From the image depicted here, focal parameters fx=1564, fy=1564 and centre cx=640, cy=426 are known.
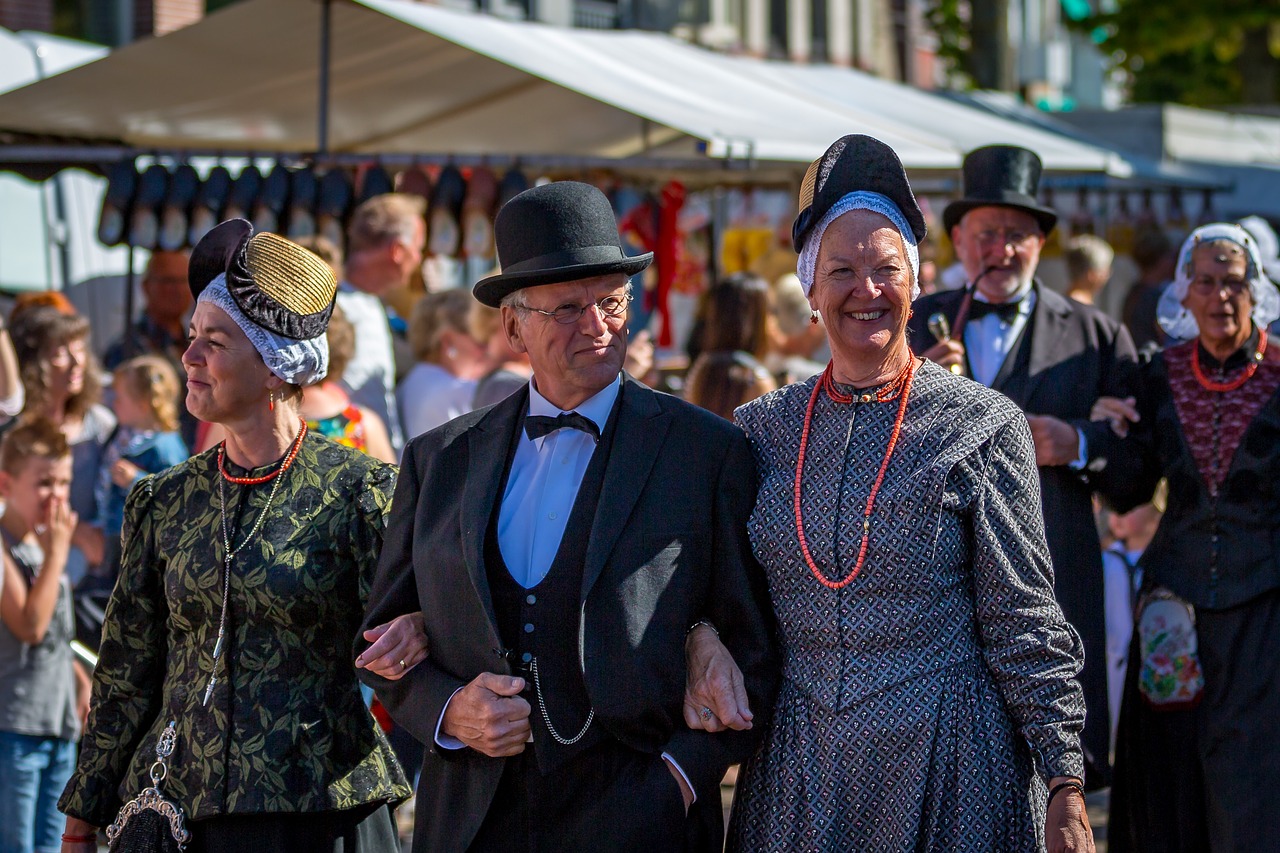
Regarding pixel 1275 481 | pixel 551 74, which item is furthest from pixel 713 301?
pixel 1275 481

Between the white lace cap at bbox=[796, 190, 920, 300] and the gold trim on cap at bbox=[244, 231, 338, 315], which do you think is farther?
the gold trim on cap at bbox=[244, 231, 338, 315]

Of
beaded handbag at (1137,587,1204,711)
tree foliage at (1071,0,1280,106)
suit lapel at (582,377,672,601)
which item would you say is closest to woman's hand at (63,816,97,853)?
suit lapel at (582,377,672,601)

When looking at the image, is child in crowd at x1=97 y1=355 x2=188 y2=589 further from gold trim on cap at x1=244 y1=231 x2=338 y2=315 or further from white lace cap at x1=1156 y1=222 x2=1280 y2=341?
white lace cap at x1=1156 y1=222 x2=1280 y2=341

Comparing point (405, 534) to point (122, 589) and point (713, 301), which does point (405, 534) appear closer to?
point (122, 589)

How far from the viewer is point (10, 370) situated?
229 inches

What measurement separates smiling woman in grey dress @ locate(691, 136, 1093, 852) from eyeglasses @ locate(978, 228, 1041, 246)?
4.54 ft

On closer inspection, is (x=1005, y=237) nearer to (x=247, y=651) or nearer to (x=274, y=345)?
(x=274, y=345)

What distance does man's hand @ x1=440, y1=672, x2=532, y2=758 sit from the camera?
8.96 feet

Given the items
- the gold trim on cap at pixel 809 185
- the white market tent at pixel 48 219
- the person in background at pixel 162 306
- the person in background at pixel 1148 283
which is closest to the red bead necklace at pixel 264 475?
the gold trim on cap at pixel 809 185

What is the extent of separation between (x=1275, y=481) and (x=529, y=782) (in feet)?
7.60

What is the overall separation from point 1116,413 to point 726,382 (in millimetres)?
2039

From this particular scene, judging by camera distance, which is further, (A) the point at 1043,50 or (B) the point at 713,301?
(A) the point at 1043,50

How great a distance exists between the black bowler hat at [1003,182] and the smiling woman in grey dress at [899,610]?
1.40 meters

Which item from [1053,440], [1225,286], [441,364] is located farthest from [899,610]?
[441,364]
